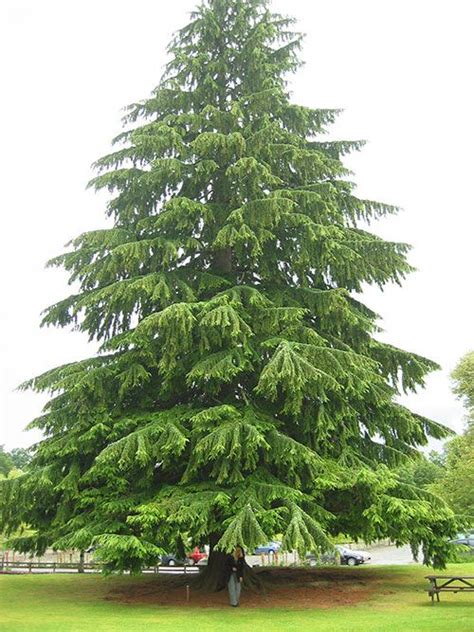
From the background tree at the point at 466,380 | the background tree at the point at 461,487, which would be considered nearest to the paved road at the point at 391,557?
the background tree at the point at 461,487

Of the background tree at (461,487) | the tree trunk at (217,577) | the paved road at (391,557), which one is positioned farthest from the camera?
the background tree at (461,487)

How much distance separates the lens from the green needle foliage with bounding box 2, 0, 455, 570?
12.8 meters

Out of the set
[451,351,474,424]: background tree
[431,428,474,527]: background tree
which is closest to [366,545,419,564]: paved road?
[431,428,474,527]: background tree

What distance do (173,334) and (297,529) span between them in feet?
17.0

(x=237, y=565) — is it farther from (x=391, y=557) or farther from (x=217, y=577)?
(x=391, y=557)

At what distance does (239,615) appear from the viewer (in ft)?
40.2

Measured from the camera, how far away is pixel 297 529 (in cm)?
1127

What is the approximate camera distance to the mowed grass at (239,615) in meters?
10.8

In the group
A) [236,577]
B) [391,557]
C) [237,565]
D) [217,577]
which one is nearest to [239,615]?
[236,577]

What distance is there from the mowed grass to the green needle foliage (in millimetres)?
1198

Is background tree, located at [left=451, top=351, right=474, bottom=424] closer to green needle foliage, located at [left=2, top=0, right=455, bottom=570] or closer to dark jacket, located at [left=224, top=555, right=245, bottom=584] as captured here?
green needle foliage, located at [left=2, top=0, right=455, bottom=570]

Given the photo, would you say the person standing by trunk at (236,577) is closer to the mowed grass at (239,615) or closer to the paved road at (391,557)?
the mowed grass at (239,615)

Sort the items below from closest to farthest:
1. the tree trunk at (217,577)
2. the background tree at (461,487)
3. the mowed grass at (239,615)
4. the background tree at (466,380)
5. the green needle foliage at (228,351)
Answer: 1. the mowed grass at (239,615)
2. the green needle foliage at (228,351)
3. the tree trunk at (217,577)
4. the background tree at (461,487)
5. the background tree at (466,380)

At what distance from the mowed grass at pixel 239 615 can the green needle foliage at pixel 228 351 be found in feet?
3.93
